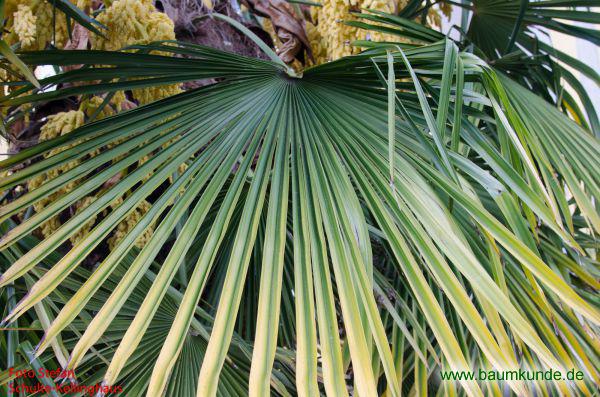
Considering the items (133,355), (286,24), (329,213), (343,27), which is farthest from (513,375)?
(286,24)

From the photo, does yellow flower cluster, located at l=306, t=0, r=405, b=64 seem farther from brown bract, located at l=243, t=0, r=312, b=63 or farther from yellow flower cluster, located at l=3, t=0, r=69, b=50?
yellow flower cluster, located at l=3, t=0, r=69, b=50

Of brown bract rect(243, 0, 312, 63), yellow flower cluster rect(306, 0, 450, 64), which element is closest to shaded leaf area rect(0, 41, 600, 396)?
yellow flower cluster rect(306, 0, 450, 64)

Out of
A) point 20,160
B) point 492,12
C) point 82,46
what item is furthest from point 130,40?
point 492,12

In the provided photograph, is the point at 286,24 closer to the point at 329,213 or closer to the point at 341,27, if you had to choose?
the point at 341,27

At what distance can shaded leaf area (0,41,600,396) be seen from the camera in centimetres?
50

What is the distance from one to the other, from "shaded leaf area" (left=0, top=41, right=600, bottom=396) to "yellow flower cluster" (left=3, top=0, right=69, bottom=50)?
6cm

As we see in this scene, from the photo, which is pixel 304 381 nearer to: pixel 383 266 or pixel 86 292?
pixel 86 292

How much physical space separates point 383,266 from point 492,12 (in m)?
0.72

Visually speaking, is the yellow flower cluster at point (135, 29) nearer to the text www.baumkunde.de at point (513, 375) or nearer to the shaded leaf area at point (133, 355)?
the shaded leaf area at point (133, 355)

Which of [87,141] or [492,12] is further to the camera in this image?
[492,12]

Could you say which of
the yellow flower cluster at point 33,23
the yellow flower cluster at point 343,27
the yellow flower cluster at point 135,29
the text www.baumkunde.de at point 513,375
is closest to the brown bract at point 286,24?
the yellow flower cluster at point 343,27

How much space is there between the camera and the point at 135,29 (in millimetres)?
900

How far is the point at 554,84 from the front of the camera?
1142 mm

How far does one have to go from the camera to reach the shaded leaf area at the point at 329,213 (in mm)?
500
